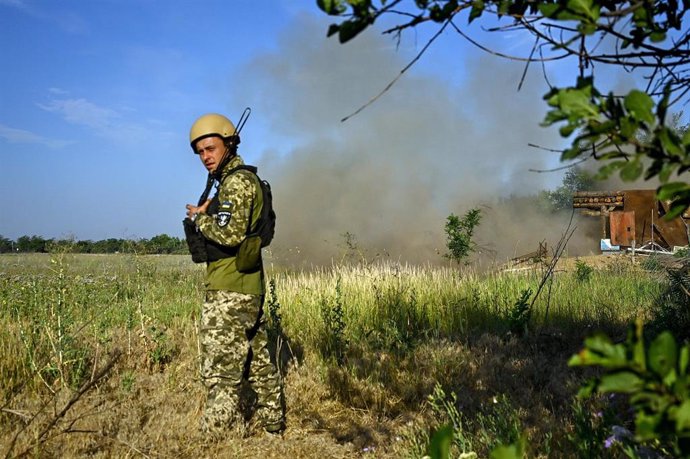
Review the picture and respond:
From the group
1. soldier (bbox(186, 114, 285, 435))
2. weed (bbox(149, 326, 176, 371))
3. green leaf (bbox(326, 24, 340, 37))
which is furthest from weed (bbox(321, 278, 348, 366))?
green leaf (bbox(326, 24, 340, 37))

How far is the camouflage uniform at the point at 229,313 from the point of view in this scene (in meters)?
3.91

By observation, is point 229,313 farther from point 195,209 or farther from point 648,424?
point 648,424

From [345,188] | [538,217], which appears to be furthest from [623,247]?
[345,188]

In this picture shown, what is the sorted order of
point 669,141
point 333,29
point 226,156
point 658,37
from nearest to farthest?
point 669,141, point 333,29, point 658,37, point 226,156

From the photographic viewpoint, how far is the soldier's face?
4148 mm

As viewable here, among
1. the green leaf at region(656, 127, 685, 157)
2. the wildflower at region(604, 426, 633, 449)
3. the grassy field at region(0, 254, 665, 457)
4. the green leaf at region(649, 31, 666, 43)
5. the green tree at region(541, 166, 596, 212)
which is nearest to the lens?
the green leaf at region(656, 127, 685, 157)

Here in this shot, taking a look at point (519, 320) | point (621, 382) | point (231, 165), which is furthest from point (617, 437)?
point (519, 320)

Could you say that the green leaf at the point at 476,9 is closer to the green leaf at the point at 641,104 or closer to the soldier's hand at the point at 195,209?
the green leaf at the point at 641,104

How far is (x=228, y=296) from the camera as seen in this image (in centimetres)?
399

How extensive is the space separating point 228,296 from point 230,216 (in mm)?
598

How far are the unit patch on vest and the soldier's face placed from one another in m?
0.45

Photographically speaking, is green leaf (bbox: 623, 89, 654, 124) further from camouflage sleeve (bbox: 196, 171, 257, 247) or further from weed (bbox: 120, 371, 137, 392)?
weed (bbox: 120, 371, 137, 392)

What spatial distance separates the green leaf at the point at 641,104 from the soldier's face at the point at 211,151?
349 cm

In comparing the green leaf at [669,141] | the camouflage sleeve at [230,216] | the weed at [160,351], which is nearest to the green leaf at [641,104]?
the green leaf at [669,141]
